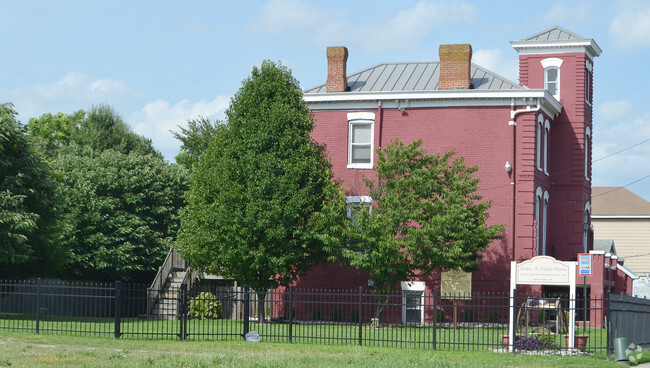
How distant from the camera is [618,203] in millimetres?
67938

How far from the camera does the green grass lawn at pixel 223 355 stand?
680 inches

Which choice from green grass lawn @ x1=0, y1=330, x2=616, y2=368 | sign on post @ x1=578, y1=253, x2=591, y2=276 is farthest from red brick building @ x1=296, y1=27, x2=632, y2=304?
green grass lawn @ x1=0, y1=330, x2=616, y2=368

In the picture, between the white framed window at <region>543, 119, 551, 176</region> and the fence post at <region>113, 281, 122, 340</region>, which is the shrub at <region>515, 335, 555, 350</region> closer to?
the fence post at <region>113, 281, 122, 340</region>

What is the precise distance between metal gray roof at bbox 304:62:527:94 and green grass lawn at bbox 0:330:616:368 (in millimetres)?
17405

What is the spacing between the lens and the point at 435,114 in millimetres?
36906

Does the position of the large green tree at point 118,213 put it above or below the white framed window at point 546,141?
below

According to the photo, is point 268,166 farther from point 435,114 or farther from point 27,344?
point 27,344

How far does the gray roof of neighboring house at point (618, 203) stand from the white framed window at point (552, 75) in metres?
27.5

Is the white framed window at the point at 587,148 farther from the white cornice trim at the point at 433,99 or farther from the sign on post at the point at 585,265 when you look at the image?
the sign on post at the point at 585,265

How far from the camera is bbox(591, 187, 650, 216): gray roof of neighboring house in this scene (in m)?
66.5

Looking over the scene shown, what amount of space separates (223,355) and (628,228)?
52841 mm

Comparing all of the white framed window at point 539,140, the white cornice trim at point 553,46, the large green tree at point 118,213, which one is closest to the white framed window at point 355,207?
the white framed window at point 539,140

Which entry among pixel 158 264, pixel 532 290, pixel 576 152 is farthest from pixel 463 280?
pixel 158 264

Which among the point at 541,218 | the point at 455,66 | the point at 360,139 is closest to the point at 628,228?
the point at 541,218
